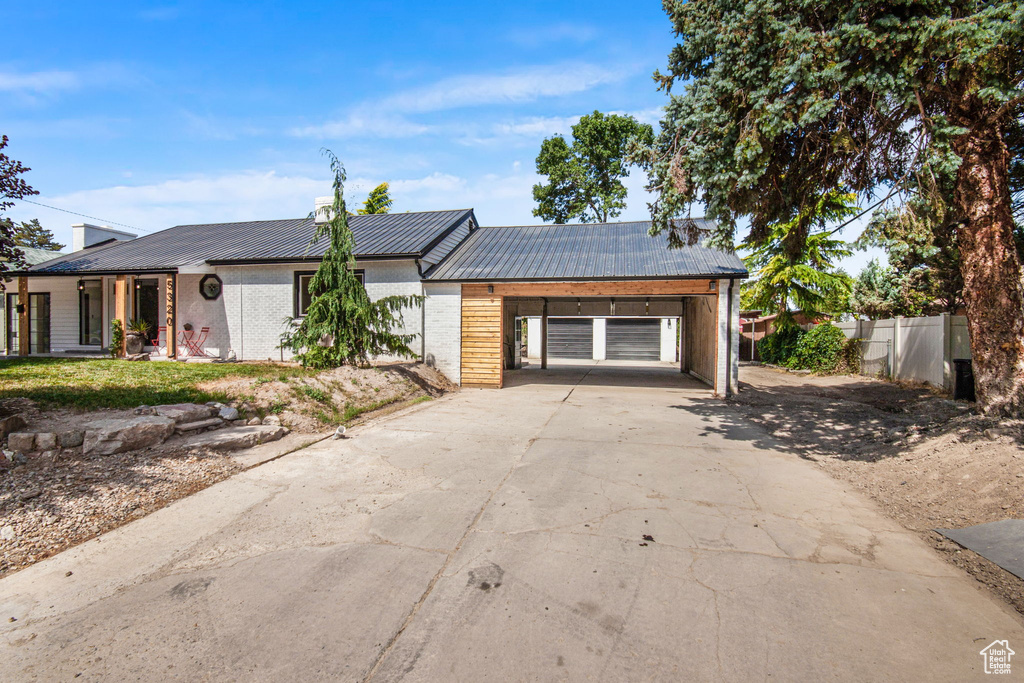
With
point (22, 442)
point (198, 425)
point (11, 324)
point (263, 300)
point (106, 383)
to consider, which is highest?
point (263, 300)

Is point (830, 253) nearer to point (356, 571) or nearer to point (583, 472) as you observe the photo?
point (583, 472)

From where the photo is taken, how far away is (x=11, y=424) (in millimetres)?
5051

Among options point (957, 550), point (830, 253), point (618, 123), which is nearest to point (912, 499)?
point (957, 550)

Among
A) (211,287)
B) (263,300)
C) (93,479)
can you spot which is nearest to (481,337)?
(263,300)

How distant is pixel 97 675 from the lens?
2.29 metres

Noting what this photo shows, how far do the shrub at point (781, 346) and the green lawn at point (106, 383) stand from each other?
18.1 meters

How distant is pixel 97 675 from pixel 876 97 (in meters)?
8.32

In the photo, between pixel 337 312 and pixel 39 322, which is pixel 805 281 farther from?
pixel 39 322

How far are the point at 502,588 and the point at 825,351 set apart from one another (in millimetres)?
18236

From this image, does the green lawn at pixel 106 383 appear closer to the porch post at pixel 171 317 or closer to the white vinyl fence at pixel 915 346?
the porch post at pixel 171 317

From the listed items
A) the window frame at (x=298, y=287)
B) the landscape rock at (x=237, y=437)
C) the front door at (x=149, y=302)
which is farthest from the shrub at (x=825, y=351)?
the front door at (x=149, y=302)

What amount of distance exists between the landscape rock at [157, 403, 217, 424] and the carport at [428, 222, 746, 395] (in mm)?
7708

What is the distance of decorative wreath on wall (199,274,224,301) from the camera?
15.0 metres

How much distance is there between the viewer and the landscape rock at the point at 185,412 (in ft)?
20.0
